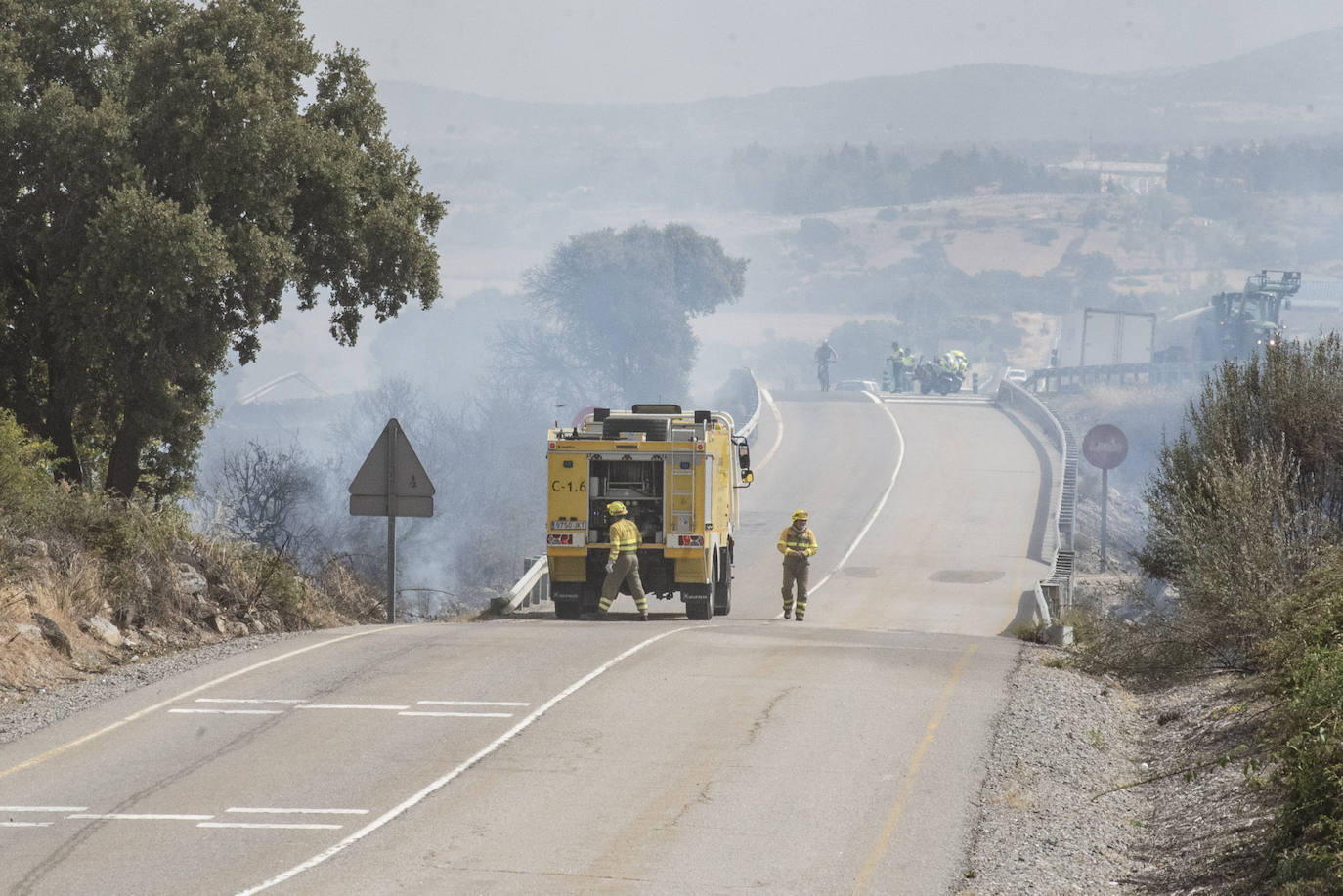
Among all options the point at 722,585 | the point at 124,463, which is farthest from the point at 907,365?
the point at 124,463

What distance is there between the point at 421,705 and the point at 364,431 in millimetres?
107206

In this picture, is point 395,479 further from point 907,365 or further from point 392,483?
point 907,365

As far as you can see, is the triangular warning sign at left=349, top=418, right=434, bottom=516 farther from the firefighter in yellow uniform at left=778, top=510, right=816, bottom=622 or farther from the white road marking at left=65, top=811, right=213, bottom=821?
the white road marking at left=65, top=811, right=213, bottom=821

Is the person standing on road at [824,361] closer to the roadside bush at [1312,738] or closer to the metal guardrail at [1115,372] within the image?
the metal guardrail at [1115,372]

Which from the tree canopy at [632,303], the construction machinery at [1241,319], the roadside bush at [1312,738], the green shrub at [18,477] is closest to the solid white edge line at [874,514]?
the green shrub at [18,477]

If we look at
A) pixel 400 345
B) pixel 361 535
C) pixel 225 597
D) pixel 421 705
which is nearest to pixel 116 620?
pixel 225 597

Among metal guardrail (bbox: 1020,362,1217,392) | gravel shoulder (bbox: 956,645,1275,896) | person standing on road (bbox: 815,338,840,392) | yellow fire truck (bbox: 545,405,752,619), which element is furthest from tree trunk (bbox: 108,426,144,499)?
→ metal guardrail (bbox: 1020,362,1217,392)

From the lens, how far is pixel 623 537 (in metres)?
22.5

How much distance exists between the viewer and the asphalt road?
9.91m

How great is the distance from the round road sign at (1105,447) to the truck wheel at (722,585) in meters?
20.5

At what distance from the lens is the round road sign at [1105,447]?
44000mm

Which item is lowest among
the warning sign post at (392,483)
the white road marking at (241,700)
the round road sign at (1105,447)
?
the white road marking at (241,700)

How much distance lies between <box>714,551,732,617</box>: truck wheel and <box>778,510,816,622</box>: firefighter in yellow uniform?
96 centimetres

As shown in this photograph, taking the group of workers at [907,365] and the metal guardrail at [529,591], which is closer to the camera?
the metal guardrail at [529,591]
